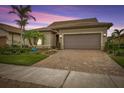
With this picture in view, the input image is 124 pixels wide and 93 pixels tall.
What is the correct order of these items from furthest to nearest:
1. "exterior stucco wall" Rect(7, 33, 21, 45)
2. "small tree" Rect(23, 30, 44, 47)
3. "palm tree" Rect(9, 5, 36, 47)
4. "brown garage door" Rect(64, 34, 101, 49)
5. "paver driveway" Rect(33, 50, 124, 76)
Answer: "exterior stucco wall" Rect(7, 33, 21, 45) → "palm tree" Rect(9, 5, 36, 47) → "small tree" Rect(23, 30, 44, 47) → "brown garage door" Rect(64, 34, 101, 49) → "paver driveway" Rect(33, 50, 124, 76)

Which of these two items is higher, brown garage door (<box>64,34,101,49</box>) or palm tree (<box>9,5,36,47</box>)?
palm tree (<box>9,5,36,47</box>)

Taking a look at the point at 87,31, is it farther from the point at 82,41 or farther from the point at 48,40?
the point at 48,40

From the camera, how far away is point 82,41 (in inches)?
596

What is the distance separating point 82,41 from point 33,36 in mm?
6704

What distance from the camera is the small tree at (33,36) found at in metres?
15.7

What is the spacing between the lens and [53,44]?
17.8 metres

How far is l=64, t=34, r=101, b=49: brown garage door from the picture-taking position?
14.5m

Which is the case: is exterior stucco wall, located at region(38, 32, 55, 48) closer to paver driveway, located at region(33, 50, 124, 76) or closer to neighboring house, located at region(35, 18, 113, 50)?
neighboring house, located at region(35, 18, 113, 50)

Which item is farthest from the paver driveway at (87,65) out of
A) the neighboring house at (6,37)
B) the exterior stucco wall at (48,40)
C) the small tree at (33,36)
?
the neighboring house at (6,37)

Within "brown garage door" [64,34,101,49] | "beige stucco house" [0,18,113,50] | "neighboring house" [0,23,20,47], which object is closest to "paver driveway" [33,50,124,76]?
"brown garage door" [64,34,101,49]

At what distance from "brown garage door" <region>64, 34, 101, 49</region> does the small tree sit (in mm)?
3729

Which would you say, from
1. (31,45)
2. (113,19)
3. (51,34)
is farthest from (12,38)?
(113,19)

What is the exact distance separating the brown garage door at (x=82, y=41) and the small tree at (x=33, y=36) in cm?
373

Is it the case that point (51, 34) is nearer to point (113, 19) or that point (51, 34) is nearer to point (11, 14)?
point (11, 14)
